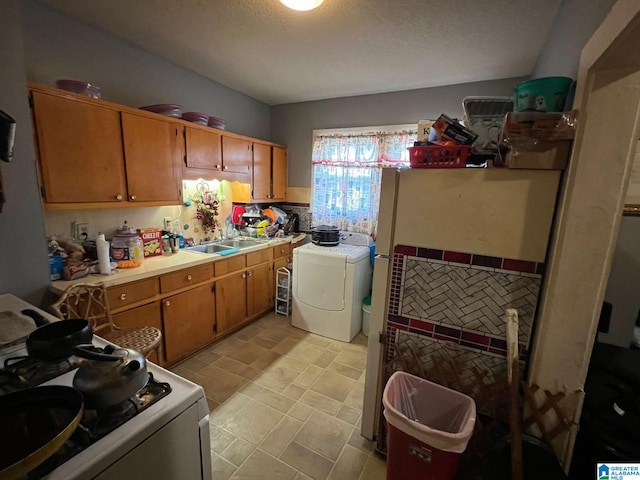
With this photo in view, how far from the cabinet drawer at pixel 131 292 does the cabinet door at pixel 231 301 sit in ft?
2.05

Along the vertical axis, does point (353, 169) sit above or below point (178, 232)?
above

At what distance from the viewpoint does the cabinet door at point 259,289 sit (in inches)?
123

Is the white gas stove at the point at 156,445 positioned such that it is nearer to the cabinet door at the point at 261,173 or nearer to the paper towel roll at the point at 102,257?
the paper towel roll at the point at 102,257

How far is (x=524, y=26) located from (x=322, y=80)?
1736 millimetres

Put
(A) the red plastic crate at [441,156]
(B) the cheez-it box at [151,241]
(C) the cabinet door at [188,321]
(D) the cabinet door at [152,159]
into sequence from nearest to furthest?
(A) the red plastic crate at [441,156], (D) the cabinet door at [152,159], (C) the cabinet door at [188,321], (B) the cheez-it box at [151,241]

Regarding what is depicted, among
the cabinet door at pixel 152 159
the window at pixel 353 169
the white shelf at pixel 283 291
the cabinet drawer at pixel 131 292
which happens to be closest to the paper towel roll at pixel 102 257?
the cabinet drawer at pixel 131 292

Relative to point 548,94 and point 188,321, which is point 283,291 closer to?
point 188,321

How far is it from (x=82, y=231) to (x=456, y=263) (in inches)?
104

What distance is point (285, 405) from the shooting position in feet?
6.73

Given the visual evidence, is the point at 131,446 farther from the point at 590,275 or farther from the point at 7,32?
the point at 7,32

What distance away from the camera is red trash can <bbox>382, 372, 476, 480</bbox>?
114 centimetres

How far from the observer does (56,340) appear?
986mm

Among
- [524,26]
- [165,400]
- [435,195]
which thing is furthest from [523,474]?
[524,26]

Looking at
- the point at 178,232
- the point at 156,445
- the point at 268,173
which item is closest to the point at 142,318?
the point at 178,232
